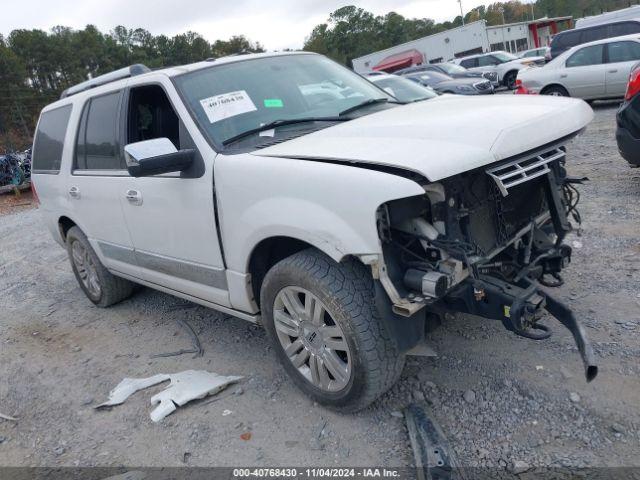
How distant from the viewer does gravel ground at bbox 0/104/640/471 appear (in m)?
2.66

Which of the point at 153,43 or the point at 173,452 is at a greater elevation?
the point at 153,43

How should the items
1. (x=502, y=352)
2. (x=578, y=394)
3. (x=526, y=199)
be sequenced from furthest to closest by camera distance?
(x=502, y=352), (x=526, y=199), (x=578, y=394)

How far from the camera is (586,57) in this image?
Answer: 1204cm

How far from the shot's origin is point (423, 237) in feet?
8.39

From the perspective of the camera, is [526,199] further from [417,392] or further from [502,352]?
[417,392]

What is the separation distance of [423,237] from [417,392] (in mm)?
1041

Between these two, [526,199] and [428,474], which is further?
[526,199]

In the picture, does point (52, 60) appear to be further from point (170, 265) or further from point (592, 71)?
point (170, 265)

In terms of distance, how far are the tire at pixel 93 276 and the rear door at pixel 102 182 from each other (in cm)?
24

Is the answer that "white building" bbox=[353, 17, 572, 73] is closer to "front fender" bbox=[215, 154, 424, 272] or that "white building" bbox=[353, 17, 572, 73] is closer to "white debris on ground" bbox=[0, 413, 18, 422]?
"front fender" bbox=[215, 154, 424, 272]

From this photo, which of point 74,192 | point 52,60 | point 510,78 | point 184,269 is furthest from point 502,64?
point 52,60

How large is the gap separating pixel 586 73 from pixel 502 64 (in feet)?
37.8

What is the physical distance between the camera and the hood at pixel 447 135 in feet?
8.10

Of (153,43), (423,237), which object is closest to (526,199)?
(423,237)
